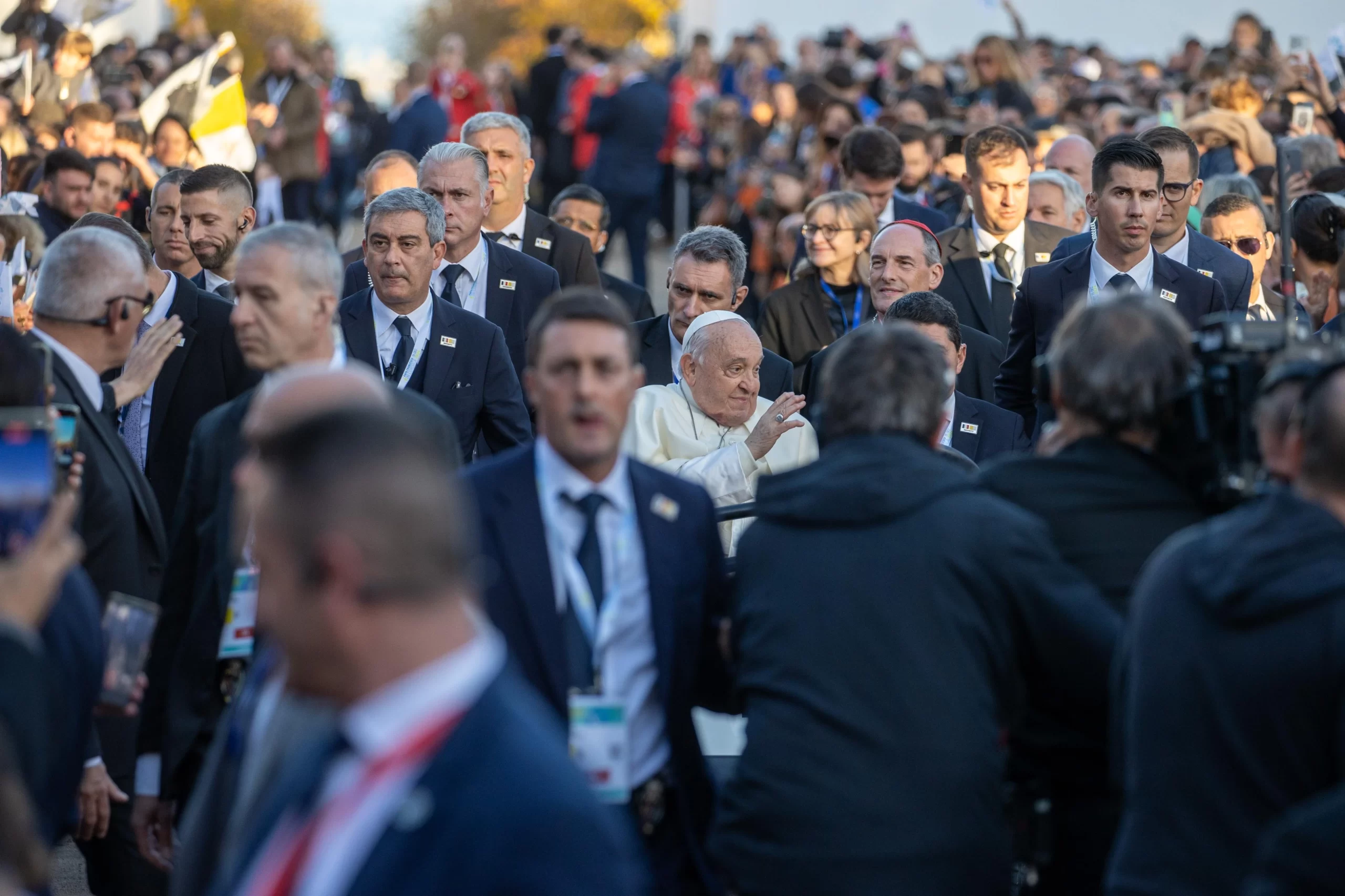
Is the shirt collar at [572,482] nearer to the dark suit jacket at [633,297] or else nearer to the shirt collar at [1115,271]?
the shirt collar at [1115,271]

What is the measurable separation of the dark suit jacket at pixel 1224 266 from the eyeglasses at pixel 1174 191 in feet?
0.55

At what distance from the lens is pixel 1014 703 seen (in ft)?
11.2

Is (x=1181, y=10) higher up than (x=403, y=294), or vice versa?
(x=1181, y=10)

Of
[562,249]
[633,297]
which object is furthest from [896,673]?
[633,297]

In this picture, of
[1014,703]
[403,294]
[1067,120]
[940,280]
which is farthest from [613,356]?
[1067,120]

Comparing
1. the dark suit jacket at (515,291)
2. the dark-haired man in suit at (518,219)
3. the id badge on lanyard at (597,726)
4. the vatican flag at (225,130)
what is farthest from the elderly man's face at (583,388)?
the vatican flag at (225,130)

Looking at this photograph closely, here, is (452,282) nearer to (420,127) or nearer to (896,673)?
(896,673)

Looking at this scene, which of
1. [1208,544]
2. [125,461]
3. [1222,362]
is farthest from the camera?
[125,461]

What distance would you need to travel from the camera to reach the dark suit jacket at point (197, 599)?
4133 mm

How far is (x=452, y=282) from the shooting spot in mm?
8047

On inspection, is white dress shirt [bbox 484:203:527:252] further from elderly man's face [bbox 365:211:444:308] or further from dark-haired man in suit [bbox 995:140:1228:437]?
dark-haired man in suit [bbox 995:140:1228:437]

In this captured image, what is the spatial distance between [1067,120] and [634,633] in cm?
1191

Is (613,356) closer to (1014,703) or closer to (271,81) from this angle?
(1014,703)

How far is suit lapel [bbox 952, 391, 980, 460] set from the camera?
21.4 feet
